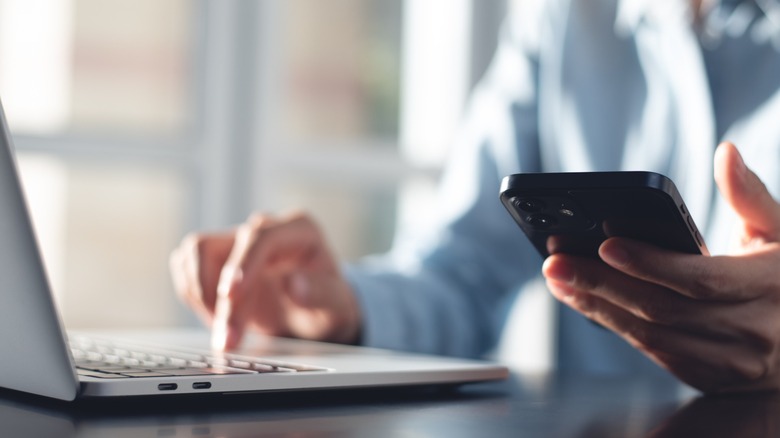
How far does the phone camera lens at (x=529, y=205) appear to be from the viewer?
0.43m

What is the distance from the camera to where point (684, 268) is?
0.44m

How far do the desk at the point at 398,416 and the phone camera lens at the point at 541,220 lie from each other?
9 centimetres

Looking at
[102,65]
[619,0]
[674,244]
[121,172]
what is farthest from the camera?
[102,65]

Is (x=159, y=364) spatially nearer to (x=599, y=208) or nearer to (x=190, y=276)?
(x=599, y=208)

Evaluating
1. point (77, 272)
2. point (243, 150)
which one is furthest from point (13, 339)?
point (77, 272)

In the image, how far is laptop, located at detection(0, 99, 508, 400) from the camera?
33 centimetres

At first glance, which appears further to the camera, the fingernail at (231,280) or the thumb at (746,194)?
the fingernail at (231,280)

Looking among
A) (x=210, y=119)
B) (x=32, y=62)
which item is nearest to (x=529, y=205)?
(x=210, y=119)

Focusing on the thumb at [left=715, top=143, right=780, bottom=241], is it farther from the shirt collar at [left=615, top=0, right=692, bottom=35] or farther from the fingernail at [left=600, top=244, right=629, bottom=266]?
the shirt collar at [left=615, top=0, right=692, bottom=35]

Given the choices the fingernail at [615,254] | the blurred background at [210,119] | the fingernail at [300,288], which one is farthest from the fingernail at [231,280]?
the blurred background at [210,119]

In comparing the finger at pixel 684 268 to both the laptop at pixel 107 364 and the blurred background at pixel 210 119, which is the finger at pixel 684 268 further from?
the blurred background at pixel 210 119

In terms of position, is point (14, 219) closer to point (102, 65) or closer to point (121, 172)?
point (121, 172)

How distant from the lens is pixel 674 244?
433 mm

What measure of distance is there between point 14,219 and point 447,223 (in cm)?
81
